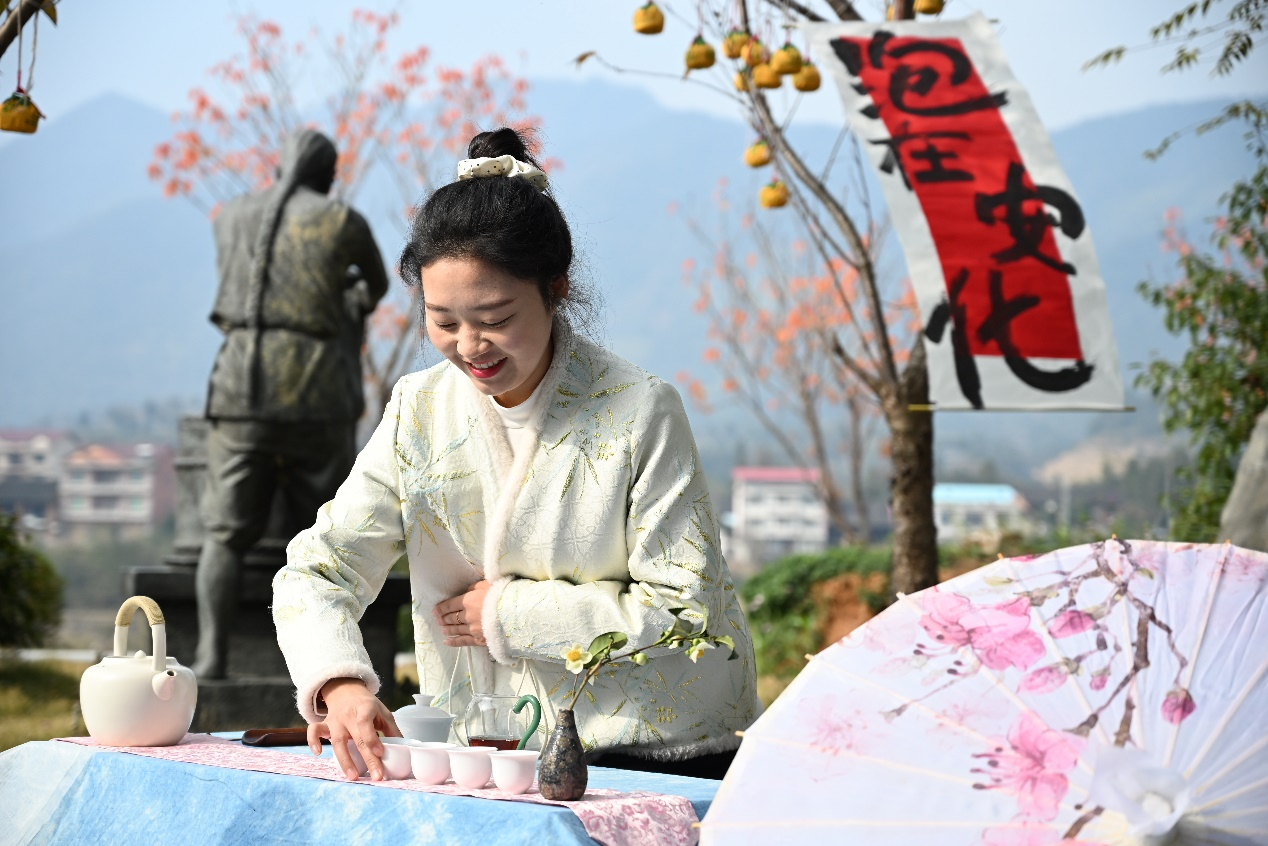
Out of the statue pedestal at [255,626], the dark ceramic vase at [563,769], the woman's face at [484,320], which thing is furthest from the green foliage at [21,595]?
the dark ceramic vase at [563,769]

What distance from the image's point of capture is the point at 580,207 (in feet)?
7.18

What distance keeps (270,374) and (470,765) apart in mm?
4065

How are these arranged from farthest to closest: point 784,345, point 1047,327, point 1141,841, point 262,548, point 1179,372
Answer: point 784,345, point 1179,372, point 262,548, point 1047,327, point 1141,841

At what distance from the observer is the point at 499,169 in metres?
1.94

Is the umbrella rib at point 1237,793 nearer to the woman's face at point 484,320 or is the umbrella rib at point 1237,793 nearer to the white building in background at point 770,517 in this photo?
the woman's face at point 484,320

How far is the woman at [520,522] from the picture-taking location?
5.98 feet

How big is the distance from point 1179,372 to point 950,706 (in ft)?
20.6

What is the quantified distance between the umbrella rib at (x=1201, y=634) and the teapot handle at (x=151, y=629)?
1.32 meters

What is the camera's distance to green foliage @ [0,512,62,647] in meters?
7.36

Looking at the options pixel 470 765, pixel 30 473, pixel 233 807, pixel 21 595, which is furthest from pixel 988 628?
pixel 30 473

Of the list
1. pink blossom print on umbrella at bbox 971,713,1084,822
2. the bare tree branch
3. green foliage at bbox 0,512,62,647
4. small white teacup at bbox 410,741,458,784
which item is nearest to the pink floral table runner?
small white teacup at bbox 410,741,458,784

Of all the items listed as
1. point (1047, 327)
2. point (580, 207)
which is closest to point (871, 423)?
point (1047, 327)

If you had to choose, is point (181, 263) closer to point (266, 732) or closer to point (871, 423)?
point (871, 423)

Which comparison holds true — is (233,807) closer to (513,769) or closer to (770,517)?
(513,769)
